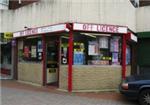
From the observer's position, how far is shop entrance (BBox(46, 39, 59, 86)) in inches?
564

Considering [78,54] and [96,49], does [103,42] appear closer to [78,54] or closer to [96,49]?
[96,49]

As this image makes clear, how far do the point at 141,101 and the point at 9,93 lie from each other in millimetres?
5157

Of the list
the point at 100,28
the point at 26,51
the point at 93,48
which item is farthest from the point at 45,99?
the point at 26,51

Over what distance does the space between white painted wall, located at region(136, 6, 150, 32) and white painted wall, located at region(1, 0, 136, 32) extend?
0.61m

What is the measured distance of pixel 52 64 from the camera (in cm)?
1452

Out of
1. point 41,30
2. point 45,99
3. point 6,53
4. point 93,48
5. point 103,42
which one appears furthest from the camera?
point 6,53

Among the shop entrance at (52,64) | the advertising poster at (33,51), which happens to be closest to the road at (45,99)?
the shop entrance at (52,64)

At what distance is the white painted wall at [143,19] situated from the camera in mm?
15641

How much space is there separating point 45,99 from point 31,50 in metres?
5.15

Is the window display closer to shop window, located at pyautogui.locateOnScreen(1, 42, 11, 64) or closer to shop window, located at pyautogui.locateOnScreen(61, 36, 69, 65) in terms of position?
shop window, located at pyautogui.locateOnScreen(61, 36, 69, 65)

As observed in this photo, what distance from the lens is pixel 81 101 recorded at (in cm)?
1073

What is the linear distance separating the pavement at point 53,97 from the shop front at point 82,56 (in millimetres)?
665

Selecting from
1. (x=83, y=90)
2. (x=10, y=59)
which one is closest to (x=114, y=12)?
(x=83, y=90)

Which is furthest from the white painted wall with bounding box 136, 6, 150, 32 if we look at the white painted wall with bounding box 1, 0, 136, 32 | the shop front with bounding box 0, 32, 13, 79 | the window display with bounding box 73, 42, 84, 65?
the shop front with bounding box 0, 32, 13, 79
